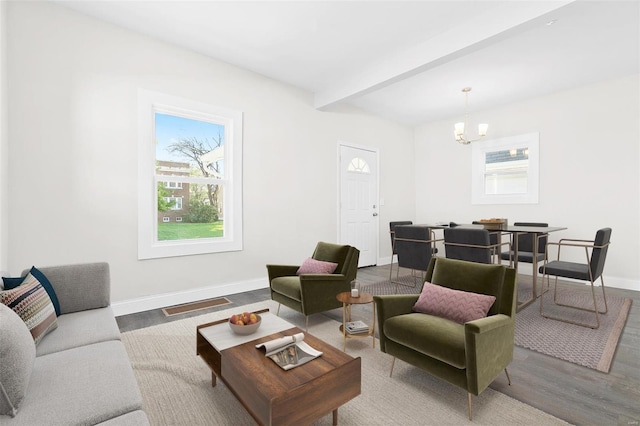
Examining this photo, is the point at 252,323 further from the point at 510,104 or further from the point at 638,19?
the point at 510,104

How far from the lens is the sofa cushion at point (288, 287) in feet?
9.85

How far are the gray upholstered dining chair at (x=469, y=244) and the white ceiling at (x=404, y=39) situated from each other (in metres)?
1.96

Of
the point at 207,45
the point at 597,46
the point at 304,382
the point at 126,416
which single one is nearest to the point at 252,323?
the point at 304,382

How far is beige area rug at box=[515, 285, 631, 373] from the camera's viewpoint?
2414mm

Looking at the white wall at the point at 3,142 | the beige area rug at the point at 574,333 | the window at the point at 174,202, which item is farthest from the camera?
the window at the point at 174,202

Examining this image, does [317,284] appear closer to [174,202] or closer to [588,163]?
[174,202]

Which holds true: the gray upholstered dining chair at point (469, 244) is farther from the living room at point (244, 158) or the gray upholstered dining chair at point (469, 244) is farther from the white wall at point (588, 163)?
the white wall at point (588, 163)

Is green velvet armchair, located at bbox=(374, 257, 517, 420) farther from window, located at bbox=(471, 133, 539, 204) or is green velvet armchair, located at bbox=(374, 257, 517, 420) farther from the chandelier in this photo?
window, located at bbox=(471, 133, 539, 204)

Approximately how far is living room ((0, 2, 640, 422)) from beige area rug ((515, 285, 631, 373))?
154cm

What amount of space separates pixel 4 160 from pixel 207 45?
2.33 meters

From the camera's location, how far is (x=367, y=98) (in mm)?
5352

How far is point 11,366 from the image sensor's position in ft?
3.78

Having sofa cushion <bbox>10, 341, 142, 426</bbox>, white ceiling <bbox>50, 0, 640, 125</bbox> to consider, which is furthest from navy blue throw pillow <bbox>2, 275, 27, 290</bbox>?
white ceiling <bbox>50, 0, 640, 125</bbox>

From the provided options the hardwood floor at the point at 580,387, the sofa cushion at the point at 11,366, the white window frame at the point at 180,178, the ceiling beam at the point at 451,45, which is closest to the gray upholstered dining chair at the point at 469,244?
the hardwood floor at the point at 580,387
